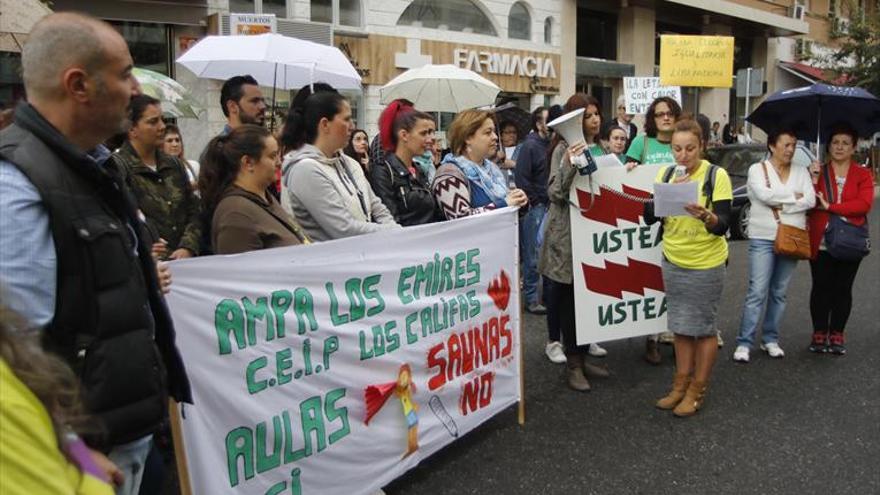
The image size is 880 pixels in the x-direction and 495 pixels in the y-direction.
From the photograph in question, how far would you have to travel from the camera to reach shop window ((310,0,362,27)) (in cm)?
1427

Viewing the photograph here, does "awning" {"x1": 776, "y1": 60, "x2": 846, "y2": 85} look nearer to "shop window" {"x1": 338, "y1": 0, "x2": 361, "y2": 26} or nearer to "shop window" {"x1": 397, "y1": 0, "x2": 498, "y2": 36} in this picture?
"shop window" {"x1": 397, "y1": 0, "x2": 498, "y2": 36}

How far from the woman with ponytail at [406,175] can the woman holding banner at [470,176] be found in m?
0.11

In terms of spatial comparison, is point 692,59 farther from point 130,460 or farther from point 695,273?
point 130,460

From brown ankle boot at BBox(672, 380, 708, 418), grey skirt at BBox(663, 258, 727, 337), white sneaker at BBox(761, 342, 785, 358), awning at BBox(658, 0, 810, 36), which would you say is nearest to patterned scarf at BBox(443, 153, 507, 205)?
grey skirt at BBox(663, 258, 727, 337)

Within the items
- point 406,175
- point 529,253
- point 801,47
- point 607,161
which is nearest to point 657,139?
point 607,161

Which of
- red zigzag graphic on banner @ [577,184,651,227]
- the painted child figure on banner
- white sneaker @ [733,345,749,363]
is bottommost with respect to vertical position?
white sneaker @ [733,345,749,363]

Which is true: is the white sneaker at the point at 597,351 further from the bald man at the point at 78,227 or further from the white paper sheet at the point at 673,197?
the bald man at the point at 78,227

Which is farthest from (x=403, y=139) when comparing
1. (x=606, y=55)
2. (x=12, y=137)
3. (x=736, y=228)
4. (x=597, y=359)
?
(x=606, y=55)

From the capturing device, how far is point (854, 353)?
18.1ft

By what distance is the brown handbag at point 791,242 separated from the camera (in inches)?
203

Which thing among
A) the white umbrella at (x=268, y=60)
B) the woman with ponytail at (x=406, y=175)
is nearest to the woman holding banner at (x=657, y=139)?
the woman with ponytail at (x=406, y=175)

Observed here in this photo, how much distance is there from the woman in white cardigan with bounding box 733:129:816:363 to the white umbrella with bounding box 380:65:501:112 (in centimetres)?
439

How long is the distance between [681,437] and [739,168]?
879 cm

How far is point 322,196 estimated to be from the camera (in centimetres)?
338
